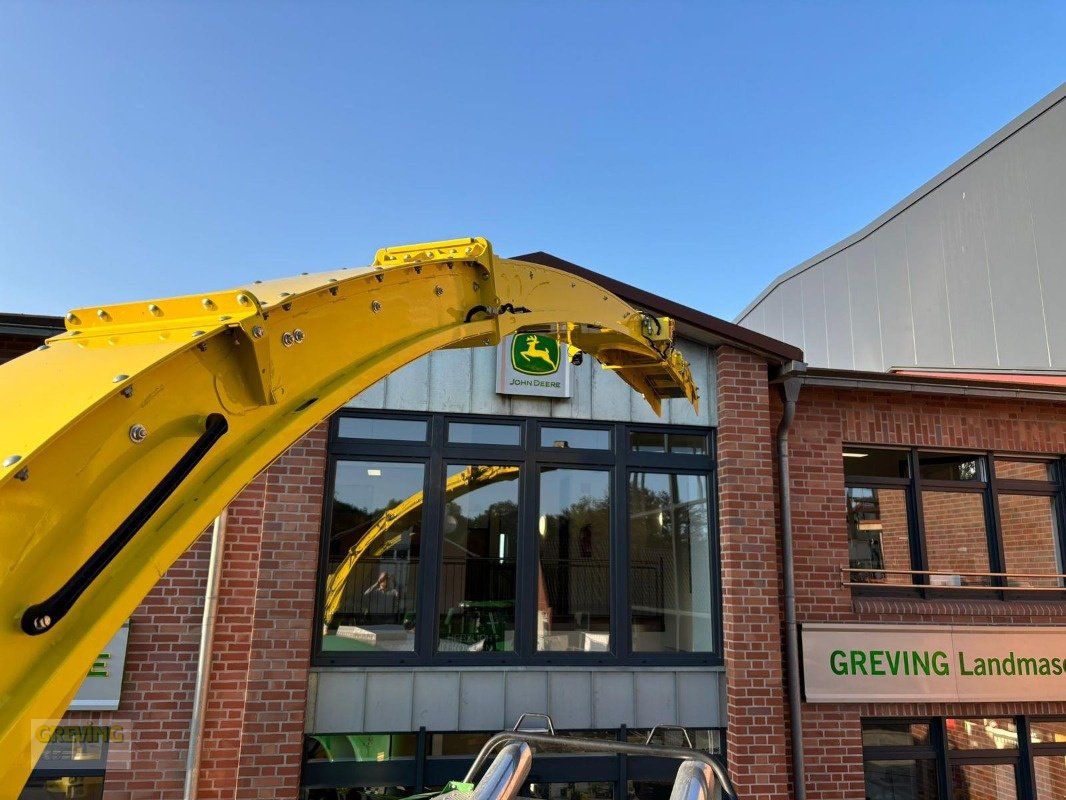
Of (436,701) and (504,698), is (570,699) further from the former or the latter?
(436,701)

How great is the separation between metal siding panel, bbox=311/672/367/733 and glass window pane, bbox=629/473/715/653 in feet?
8.17

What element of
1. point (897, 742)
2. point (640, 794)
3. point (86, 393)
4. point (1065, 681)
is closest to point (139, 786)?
point (640, 794)

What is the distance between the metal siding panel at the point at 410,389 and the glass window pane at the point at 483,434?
0.35 meters

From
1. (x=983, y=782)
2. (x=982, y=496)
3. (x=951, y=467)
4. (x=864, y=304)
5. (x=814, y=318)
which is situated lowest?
(x=983, y=782)

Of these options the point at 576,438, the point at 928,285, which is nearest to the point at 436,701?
the point at 576,438

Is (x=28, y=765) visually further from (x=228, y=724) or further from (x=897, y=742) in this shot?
(x=897, y=742)

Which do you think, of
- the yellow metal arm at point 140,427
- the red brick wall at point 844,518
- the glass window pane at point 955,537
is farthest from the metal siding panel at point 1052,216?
the yellow metal arm at point 140,427

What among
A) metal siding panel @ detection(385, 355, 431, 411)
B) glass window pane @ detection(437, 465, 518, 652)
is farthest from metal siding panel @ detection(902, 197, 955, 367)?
metal siding panel @ detection(385, 355, 431, 411)

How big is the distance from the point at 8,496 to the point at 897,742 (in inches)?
312

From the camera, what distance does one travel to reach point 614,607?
655cm

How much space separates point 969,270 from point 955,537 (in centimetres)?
631

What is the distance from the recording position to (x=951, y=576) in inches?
295

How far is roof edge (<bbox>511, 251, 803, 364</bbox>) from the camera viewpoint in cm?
669

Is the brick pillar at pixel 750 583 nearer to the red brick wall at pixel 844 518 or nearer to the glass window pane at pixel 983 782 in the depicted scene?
the red brick wall at pixel 844 518
